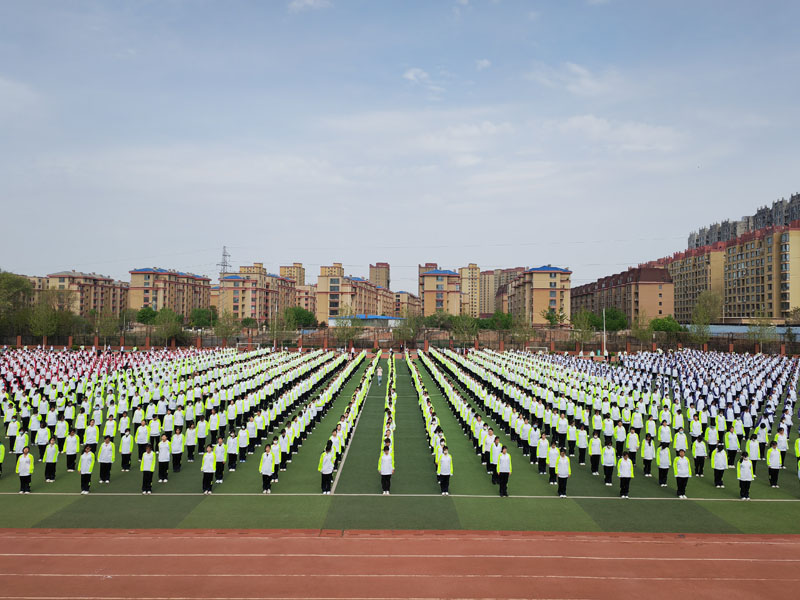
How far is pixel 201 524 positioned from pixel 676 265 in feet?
394

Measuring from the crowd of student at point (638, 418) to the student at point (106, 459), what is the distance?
27.3ft

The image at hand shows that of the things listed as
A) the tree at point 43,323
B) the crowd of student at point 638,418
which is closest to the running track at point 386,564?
the crowd of student at point 638,418

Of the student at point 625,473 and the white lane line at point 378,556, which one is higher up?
the student at point 625,473

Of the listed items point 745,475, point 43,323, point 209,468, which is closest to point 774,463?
point 745,475

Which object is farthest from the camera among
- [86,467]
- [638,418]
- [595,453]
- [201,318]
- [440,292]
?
[440,292]

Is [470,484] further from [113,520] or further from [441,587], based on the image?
[113,520]

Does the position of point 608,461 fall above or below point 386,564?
above

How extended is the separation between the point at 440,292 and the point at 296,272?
202 feet

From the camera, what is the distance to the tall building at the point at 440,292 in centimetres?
12338

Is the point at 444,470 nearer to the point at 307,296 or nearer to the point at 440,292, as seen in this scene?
the point at 440,292

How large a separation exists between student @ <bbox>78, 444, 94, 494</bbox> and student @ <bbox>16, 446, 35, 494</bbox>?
3.06 ft

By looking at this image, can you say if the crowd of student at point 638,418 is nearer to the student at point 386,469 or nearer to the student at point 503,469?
the student at point 503,469

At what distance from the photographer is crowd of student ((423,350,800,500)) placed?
1248 cm

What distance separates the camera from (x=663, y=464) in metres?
12.2
